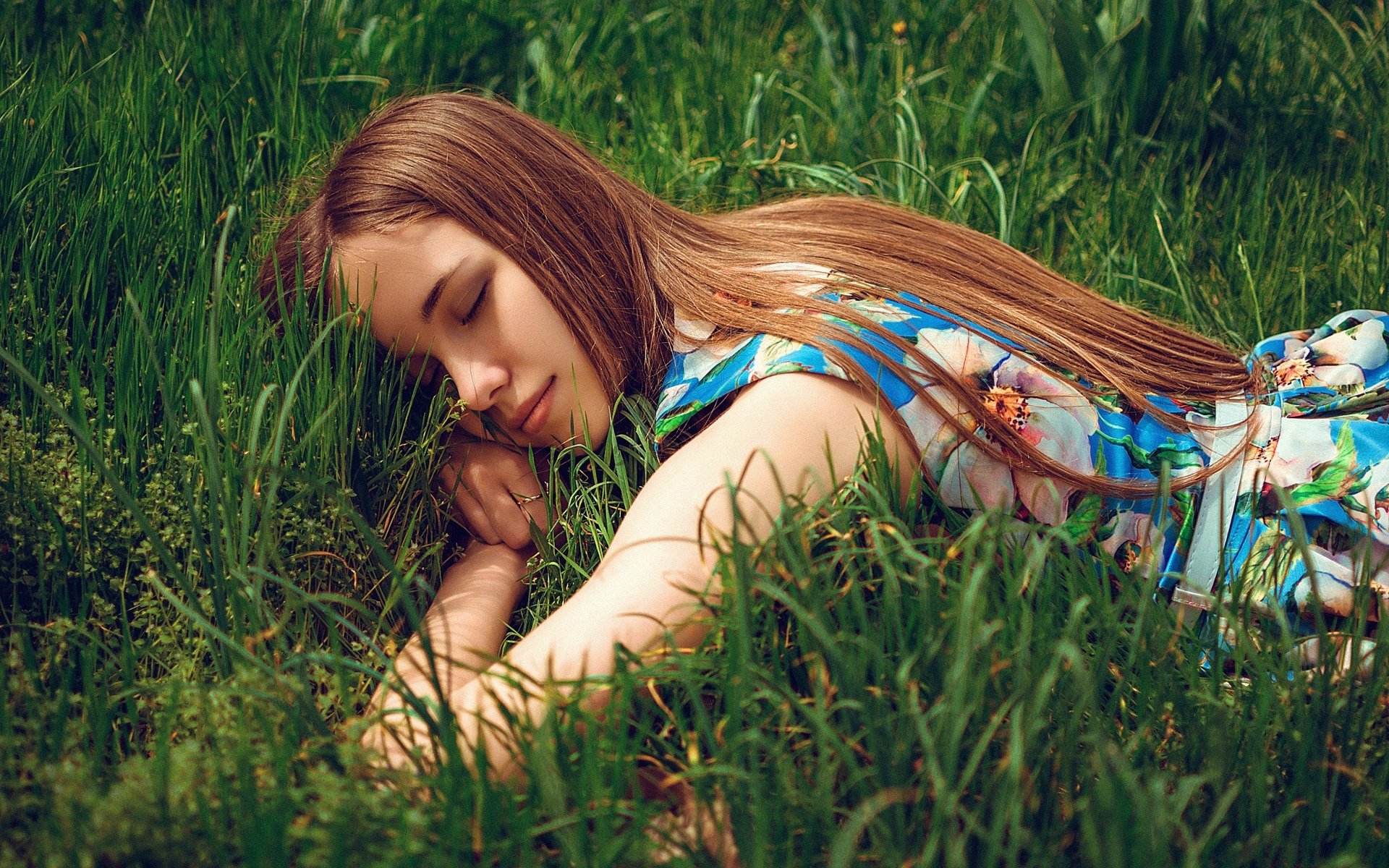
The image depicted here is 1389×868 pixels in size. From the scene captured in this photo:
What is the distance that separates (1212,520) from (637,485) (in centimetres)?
85

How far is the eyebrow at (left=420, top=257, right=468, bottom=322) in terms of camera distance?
5.39 ft

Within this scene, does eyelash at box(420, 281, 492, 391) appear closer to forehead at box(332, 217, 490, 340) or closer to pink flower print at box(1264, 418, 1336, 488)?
forehead at box(332, 217, 490, 340)

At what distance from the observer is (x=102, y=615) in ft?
4.65

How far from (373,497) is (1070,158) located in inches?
73.2

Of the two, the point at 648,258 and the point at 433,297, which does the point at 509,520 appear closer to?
the point at 433,297

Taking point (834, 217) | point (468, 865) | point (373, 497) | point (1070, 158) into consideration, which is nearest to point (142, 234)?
point (373, 497)

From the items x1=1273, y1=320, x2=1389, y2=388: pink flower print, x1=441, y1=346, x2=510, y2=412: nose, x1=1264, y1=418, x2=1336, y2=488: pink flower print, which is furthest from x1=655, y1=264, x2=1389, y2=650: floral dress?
x1=441, y1=346, x2=510, y2=412: nose

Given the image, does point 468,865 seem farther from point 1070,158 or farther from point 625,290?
point 1070,158

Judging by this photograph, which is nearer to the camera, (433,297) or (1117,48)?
(433,297)

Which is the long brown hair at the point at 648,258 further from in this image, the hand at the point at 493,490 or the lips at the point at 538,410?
the hand at the point at 493,490

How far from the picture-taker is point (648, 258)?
1831mm

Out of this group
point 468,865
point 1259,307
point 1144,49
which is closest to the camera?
point 468,865

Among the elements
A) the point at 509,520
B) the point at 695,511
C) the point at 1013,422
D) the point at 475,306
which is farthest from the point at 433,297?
the point at 1013,422

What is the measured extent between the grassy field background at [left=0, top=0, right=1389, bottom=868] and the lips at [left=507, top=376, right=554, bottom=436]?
0.11 meters
